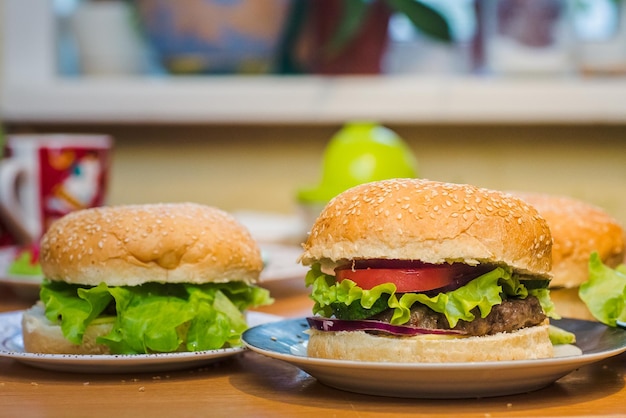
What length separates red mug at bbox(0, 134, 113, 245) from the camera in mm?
2340

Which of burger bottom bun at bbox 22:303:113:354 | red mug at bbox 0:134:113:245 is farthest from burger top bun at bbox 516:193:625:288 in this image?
red mug at bbox 0:134:113:245

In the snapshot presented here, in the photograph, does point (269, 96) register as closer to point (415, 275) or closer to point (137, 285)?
point (137, 285)

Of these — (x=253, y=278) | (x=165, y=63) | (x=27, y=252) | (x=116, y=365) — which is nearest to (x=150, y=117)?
(x=165, y=63)

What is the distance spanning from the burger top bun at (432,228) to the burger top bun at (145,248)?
6.6 inches

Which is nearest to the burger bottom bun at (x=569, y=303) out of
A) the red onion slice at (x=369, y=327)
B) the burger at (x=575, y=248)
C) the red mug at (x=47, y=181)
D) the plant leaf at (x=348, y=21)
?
the burger at (x=575, y=248)

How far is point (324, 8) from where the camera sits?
350cm

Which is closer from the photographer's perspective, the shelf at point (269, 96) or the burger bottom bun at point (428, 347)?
the burger bottom bun at point (428, 347)

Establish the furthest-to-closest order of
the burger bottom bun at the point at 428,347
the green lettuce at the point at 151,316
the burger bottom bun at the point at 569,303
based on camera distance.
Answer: the burger bottom bun at the point at 569,303 → the green lettuce at the point at 151,316 → the burger bottom bun at the point at 428,347

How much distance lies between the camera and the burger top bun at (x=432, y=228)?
3.72ft

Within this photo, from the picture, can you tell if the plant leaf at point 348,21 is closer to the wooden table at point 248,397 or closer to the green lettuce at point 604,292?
the green lettuce at point 604,292

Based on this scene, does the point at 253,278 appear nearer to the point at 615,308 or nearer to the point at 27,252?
the point at 615,308

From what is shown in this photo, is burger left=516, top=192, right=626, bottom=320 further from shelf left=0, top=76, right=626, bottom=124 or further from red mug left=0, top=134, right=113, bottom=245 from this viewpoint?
shelf left=0, top=76, right=626, bottom=124

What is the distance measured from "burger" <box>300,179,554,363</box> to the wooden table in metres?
0.06

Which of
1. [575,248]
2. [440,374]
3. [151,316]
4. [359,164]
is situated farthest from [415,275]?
[359,164]
